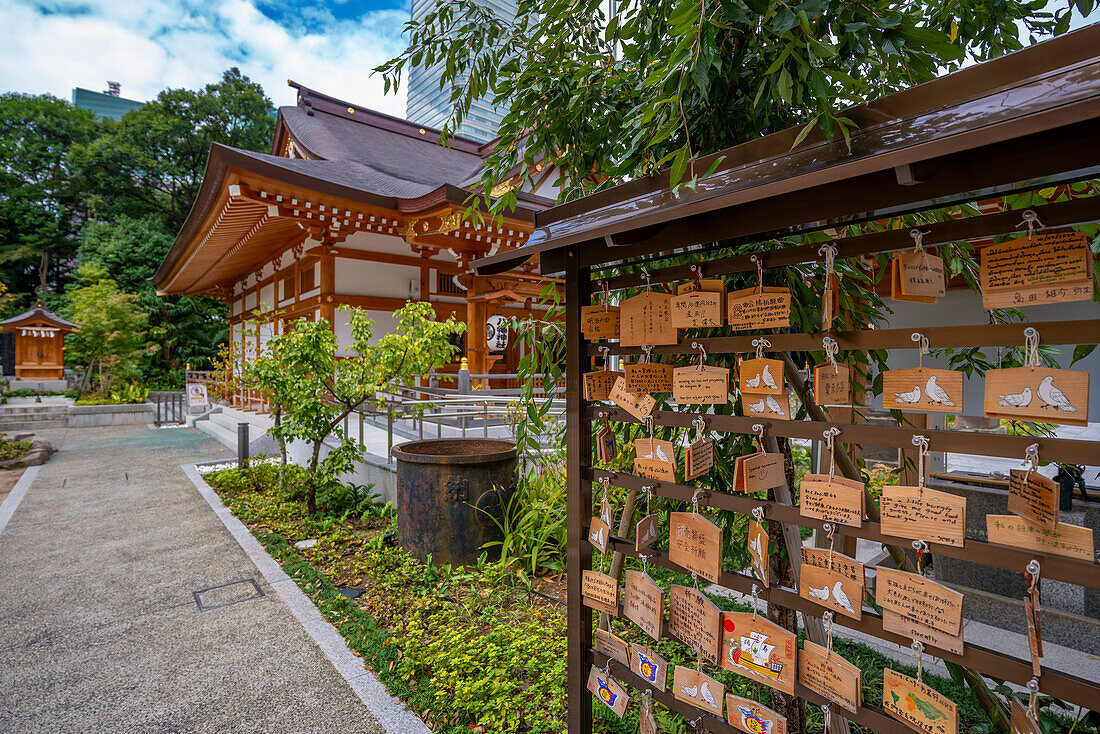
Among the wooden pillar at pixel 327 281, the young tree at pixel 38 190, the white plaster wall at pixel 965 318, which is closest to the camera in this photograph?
the white plaster wall at pixel 965 318

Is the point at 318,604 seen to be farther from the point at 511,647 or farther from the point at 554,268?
the point at 554,268

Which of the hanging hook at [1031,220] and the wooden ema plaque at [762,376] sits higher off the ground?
the hanging hook at [1031,220]

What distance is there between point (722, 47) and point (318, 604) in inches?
149

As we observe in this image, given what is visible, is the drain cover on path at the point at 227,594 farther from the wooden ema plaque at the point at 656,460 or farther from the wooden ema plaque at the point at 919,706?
the wooden ema plaque at the point at 919,706

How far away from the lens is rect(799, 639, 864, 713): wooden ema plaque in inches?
49.5

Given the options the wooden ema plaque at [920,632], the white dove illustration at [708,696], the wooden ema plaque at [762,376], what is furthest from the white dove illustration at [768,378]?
the white dove illustration at [708,696]

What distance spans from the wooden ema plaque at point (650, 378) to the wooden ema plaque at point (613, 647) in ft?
2.86

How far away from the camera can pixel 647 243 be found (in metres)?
1.63

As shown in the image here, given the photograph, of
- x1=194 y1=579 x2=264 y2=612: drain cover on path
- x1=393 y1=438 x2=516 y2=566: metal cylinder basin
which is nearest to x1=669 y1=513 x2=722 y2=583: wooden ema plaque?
x1=393 y1=438 x2=516 y2=566: metal cylinder basin

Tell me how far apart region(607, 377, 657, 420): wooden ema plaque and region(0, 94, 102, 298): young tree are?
112 ft

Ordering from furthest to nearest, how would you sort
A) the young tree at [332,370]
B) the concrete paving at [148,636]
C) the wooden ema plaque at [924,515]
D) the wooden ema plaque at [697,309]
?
the young tree at [332,370], the concrete paving at [148,636], the wooden ema plaque at [697,309], the wooden ema plaque at [924,515]

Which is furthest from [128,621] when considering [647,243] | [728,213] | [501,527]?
[728,213]

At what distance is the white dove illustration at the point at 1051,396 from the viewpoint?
980 millimetres

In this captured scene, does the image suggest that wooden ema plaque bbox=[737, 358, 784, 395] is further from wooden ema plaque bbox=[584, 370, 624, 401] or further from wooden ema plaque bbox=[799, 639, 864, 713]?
wooden ema plaque bbox=[799, 639, 864, 713]
